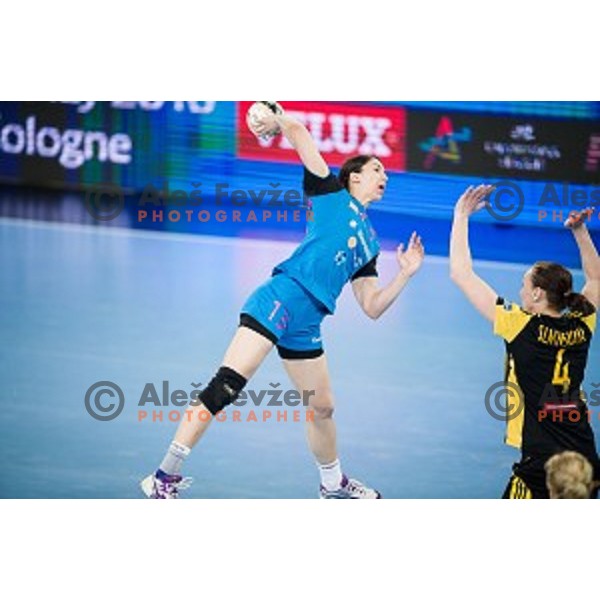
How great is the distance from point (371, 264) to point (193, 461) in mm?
1537

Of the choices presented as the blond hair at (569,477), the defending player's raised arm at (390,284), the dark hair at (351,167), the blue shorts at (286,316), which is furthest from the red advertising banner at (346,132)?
the blond hair at (569,477)

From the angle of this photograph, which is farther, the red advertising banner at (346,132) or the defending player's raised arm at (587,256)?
the red advertising banner at (346,132)

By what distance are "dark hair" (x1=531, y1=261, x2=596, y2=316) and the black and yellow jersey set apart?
75mm

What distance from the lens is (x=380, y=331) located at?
9.89 metres

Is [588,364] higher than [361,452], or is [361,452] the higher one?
[588,364]

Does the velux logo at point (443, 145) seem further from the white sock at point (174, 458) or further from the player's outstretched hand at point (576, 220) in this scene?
the white sock at point (174, 458)

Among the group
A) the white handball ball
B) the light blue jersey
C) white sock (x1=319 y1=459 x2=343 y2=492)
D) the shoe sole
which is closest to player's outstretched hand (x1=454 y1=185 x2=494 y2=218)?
the light blue jersey

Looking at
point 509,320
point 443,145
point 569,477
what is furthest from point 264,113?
point 569,477

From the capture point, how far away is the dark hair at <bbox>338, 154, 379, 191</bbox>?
8.22 metres

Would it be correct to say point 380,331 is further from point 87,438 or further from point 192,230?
point 87,438

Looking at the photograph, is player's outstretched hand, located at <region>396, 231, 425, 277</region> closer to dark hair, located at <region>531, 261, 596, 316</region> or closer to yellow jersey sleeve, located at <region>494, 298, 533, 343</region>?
yellow jersey sleeve, located at <region>494, 298, 533, 343</region>

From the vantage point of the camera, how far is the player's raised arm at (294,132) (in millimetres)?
7809

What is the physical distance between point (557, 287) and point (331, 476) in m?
1.81

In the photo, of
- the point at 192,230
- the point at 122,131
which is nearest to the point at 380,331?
the point at 192,230
